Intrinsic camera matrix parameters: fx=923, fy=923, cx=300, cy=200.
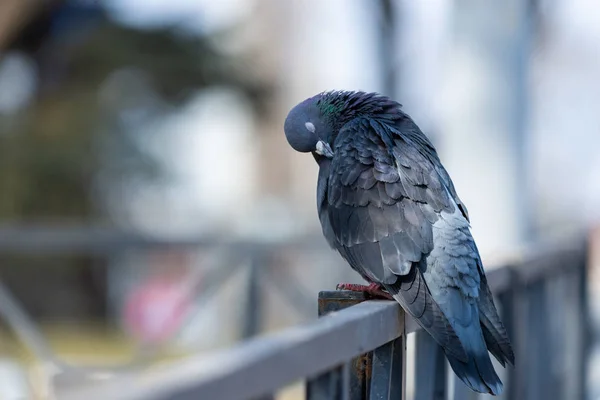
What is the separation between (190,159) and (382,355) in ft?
34.2

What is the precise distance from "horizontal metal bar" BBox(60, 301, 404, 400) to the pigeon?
2.00ft

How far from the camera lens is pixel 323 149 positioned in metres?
3.77

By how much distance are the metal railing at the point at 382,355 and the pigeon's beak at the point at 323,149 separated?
2.74 feet

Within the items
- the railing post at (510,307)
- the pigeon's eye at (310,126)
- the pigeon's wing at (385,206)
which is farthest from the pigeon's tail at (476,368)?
the pigeon's eye at (310,126)

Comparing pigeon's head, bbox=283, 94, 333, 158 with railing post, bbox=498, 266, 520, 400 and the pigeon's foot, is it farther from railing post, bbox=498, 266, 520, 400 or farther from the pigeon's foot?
railing post, bbox=498, 266, 520, 400

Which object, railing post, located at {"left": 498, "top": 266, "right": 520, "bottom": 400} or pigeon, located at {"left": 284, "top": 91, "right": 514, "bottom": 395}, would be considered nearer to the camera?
pigeon, located at {"left": 284, "top": 91, "right": 514, "bottom": 395}

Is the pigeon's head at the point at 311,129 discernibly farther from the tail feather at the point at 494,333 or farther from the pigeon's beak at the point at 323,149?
the tail feather at the point at 494,333

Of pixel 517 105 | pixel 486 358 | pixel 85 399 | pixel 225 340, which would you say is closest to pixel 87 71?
pixel 225 340

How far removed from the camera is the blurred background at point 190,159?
5027 mm

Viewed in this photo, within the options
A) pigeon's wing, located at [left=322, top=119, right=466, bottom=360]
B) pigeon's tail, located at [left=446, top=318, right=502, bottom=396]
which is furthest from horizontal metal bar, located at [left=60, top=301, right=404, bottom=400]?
pigeon's wing, located at [left=322, top=119, right=466, bottom=360]

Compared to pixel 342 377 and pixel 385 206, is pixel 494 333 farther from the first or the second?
pixel 342 377

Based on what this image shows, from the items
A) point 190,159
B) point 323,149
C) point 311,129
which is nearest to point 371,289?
point 323,149

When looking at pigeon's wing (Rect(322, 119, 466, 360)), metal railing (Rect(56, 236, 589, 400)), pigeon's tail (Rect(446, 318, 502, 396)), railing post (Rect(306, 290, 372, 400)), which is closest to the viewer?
metal railing (Rect(56, 236, 589, 400))

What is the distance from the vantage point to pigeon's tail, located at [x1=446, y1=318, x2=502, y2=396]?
263 centimetres
